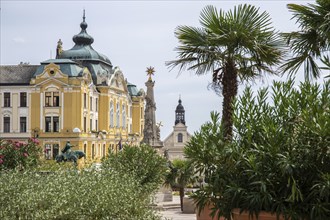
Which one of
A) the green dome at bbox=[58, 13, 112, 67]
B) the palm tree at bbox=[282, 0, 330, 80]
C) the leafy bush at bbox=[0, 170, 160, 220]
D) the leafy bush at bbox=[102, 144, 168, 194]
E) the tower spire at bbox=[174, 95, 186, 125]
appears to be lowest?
the leafy bush at bbox=[0, 170, 160, 220]

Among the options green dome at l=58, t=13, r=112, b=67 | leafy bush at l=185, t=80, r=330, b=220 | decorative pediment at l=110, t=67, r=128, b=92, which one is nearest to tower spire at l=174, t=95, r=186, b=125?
decorative pediment at l=110, t=67, r=128, b=92

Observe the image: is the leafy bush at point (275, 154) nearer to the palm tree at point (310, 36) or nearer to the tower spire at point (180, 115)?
the palm tree at point (310, 36)

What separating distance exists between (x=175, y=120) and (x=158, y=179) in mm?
82368

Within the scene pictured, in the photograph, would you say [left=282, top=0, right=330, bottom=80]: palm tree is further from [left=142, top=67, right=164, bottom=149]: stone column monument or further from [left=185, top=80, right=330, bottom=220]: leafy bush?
[left=142, top=67, right=164, bottom=149]: stone column monument

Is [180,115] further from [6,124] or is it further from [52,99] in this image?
[52,99]

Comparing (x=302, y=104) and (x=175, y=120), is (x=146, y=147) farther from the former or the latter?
(x=175, y=120)

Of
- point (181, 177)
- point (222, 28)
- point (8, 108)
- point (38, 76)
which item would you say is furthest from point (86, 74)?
point (222, 28)

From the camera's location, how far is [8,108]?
53469 millimetres

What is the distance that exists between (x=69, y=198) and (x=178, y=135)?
3520 inches

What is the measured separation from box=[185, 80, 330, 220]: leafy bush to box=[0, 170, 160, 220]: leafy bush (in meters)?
2.51

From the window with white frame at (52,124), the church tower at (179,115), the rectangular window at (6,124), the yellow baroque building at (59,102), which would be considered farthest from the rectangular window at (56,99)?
the church tower at (179,115)

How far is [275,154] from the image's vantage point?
23.4 feet

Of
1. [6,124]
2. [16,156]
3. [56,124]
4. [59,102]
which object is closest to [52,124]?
[56,124]

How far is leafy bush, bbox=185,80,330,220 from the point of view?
6.95 m
